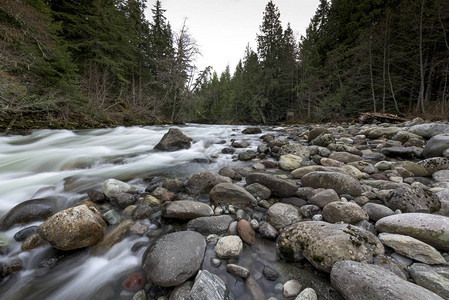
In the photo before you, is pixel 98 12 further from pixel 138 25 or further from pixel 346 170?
pixel 346 170

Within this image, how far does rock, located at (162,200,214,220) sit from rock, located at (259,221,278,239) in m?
0.62

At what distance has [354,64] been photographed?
1434 cm

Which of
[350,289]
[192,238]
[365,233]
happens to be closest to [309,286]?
[350,289]

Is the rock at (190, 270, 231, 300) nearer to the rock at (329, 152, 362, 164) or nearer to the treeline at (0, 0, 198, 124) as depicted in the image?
the rock at (329, 152, 362, 164)

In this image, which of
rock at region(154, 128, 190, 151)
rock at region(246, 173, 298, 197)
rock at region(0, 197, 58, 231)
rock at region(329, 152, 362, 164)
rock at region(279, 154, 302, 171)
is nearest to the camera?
rock at region(0, 197, 58, 231)

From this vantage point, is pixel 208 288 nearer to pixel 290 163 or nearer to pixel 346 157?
pixel 290 163

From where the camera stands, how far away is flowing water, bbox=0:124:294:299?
1396 millimetres

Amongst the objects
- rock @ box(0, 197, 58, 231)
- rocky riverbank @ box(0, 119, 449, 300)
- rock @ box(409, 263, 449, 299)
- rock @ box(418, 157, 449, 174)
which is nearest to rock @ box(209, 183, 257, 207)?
rocky riverbank @ box(0, 119, 449, 300)

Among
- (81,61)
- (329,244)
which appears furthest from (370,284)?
(81,61)

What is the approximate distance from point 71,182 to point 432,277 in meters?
4.37

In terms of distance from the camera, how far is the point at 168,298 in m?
1.23

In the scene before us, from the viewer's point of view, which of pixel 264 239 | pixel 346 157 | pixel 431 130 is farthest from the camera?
pixel 431 130

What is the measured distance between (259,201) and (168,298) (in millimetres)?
1487

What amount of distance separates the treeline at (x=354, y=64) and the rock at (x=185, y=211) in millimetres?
12928
